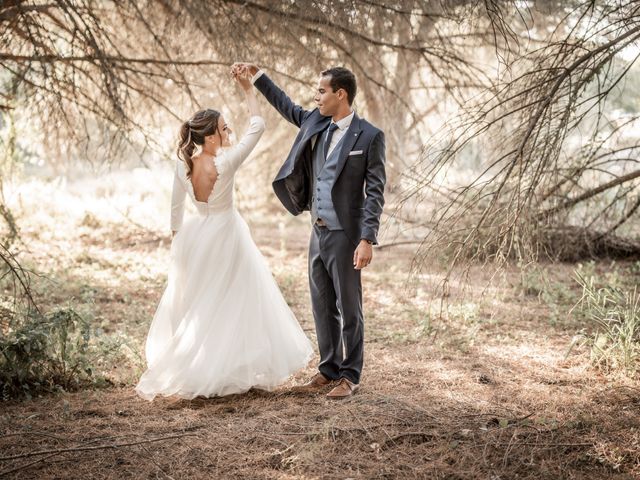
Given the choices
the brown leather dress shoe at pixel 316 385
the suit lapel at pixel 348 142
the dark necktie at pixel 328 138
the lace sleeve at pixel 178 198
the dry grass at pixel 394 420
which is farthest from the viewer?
the lace sleeve at pixel 178 198

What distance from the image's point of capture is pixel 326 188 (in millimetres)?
4074

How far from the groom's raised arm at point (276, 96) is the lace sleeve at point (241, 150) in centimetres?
30

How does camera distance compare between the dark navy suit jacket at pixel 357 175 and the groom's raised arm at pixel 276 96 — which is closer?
the dark navy suit jacket at pixel 357 175

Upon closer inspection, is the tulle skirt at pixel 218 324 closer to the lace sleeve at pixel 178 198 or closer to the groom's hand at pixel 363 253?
the lace sleeve at pixel 178 198

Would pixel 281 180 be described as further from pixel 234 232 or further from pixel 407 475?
pixel 407 475

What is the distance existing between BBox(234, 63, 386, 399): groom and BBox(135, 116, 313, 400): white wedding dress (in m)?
0.25

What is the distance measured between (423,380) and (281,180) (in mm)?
1761

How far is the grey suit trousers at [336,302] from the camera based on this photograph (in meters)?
4.10

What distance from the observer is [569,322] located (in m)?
5.91

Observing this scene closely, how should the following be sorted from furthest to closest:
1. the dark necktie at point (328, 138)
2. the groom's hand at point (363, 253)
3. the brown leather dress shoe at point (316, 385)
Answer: the brown leather dress shoe at point (316, 385)
the dark necktie at point (328, 138)
the groom's hand at point (363, 253)

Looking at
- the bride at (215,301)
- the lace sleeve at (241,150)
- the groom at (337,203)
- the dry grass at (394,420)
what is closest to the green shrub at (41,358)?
the dry grass at (394,420)

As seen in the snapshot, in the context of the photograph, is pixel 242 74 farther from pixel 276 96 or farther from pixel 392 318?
pixel 392 318

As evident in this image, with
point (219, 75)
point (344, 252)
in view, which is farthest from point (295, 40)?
point (344, 252)

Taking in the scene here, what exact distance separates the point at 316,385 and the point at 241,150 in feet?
5.51
